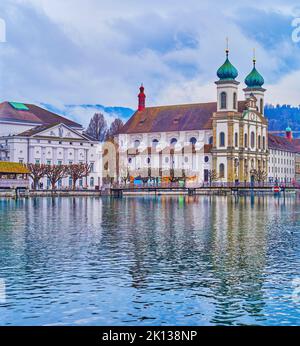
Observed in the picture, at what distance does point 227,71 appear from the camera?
367 feet

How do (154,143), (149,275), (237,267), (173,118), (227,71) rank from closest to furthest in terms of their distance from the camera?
(149,275) → (237,267) → (227,71) → (154,143) → (173,118)

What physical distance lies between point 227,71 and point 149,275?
92399 mm

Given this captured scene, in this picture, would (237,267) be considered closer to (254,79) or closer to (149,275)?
(149,275)

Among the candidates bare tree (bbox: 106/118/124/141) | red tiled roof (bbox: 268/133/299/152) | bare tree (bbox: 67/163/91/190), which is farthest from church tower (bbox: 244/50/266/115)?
bare tree (bbox: 67/163/91/190)

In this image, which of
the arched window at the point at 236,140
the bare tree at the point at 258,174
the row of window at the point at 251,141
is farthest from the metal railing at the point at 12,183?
the bare tree at the point at 258,174

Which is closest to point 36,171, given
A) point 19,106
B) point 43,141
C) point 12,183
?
point 43,141

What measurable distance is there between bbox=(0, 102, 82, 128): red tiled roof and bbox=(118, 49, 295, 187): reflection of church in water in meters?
14.0

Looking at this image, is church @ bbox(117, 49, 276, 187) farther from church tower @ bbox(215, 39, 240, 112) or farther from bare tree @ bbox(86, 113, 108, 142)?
bare tree @ bbox(86, 113, 108, 142)

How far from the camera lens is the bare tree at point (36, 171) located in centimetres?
9094

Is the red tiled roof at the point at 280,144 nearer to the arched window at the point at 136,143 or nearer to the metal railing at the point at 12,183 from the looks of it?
the arched window at the point at 136,143

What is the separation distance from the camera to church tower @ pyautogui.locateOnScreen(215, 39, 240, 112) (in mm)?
112250

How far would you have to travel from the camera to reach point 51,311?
Result: 678 inches

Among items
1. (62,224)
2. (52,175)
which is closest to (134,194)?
(52,175)
